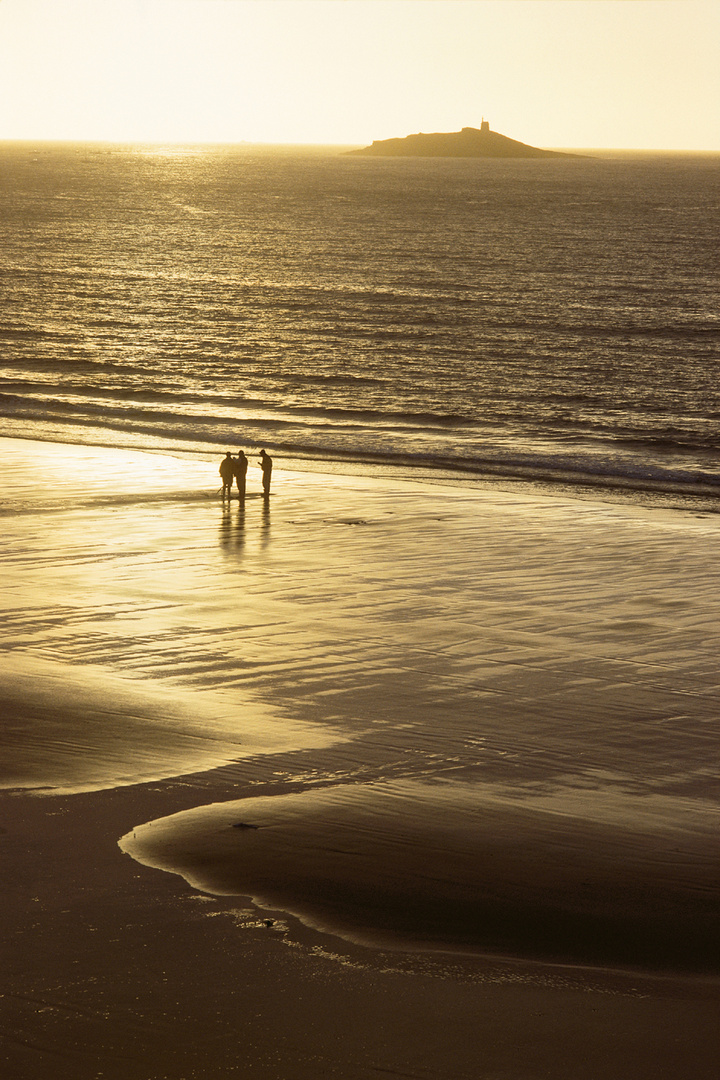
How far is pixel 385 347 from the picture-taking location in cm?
5294

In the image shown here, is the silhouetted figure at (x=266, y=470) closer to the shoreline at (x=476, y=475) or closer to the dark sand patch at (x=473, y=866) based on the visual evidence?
the shoreline at (x=476, y=475)

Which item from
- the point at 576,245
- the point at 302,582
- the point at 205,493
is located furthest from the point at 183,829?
the point at 576,245

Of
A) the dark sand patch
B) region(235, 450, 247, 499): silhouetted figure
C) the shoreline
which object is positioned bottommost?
the dark sand patch

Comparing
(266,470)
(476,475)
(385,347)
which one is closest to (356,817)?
(266,470)

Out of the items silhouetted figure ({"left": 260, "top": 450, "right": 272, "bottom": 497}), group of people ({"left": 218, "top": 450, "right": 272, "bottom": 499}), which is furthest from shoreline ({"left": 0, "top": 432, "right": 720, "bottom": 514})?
group of people ({"left": 218, "top": 450, "right": 272, "bottom": 499})

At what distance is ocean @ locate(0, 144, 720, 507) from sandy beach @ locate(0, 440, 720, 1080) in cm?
1519

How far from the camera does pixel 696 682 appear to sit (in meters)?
14.5

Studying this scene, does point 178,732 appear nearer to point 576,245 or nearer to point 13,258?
point 13,258

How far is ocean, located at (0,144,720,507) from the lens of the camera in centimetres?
3662

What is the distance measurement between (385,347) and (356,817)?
4431 cm

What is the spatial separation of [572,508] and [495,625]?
11.0 m

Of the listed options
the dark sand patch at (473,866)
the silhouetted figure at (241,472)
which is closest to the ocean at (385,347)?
the silhouetted figure at (241,472)

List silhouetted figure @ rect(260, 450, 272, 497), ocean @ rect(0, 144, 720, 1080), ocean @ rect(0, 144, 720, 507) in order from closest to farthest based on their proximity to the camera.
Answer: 1. ocean @ rect(0, 144, 720, 1080)
2. silhouetted figure @ rect(260, 450, 272, 497)
3. ocean @ rect(0, 144, 720, 507)

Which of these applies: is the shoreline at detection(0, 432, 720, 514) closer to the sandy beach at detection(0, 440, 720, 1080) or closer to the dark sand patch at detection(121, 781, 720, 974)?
the sandy beach at detection(0, 440, 720, 1080)
